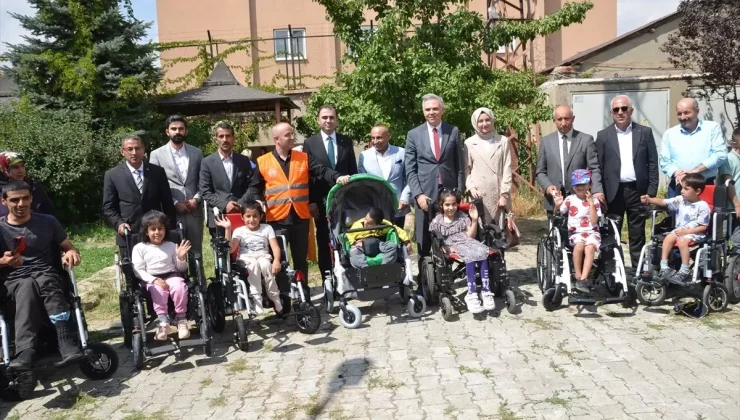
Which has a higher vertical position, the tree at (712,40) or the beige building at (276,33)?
the beige building at (276,33)

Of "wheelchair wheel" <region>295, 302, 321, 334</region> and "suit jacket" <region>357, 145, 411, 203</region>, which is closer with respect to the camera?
"wheelchair wheel" <region>295, 302, 321, 334</region>

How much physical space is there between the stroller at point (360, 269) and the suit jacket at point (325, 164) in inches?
13.0

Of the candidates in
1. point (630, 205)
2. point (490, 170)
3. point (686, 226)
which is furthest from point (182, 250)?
point (686, 226)

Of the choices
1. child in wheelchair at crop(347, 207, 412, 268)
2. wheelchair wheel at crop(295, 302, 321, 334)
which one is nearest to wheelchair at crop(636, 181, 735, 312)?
child in wheelchair at crop(347, 207, 412, 268)

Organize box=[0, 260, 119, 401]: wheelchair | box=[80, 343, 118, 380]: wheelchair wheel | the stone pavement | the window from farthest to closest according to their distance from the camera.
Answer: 1. the window
2. box=[80, 343, 118, 380]: wheelchair wheel
3. box=[0, 260, 119, 401]: wheelchair
4. the stone pavement

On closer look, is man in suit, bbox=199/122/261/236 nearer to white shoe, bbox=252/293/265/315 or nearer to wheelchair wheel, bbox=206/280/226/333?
wheelchair wheel, bbox=206/280/226/333

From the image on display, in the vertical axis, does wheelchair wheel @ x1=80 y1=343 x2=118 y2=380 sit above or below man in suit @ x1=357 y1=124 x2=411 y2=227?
below

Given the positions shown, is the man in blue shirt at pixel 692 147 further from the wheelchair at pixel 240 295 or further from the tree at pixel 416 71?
the wheelchair at pixel 240 295

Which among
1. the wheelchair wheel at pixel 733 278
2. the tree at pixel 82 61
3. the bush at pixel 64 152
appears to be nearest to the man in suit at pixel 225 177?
the wheelchair wheel at pixel 733 278

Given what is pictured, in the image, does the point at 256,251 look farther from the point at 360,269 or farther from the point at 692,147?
the point at 692,147

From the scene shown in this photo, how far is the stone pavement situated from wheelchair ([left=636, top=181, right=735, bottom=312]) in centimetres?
18

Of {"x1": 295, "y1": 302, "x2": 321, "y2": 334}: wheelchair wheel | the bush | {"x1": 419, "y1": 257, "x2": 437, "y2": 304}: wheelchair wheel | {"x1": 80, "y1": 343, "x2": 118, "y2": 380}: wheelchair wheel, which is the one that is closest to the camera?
{"x1": 80, "y1": 343, "x2": 118, "y2": 380}: wheelchair wheel

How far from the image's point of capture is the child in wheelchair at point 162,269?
16.5ft

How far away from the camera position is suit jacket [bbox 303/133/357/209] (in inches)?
253
